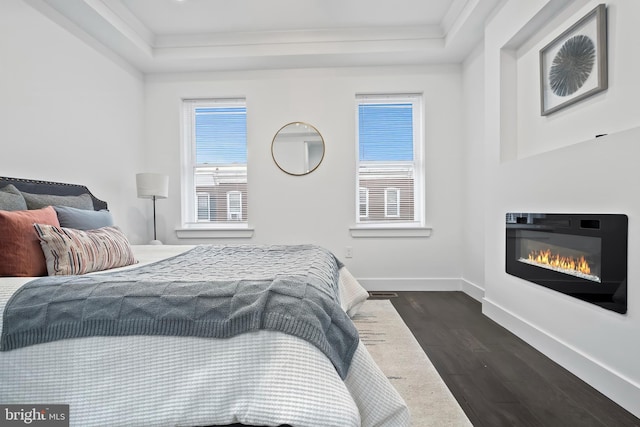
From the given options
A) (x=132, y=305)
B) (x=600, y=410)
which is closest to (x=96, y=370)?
(x=132, y=305)

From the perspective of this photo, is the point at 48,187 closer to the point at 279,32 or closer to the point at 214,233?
the point at 214,233

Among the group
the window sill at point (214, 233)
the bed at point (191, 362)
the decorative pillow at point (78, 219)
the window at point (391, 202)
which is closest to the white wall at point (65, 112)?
the window sill at point (214, 233)

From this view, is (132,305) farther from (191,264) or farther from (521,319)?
(521,319)

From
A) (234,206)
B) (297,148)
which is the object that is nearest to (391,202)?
(297,148)

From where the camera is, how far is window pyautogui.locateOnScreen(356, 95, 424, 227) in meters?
4.05

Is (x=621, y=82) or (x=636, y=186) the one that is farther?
(x=621, y=82)

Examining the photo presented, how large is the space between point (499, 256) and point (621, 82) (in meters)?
1.47

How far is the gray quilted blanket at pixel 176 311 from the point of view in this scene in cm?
113

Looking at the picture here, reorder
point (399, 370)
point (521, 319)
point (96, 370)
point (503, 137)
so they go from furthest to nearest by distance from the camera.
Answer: point (503, 137), point (521, 319), point (399, 370), point (96, 370)

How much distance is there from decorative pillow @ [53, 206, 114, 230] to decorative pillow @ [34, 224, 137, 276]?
28cm

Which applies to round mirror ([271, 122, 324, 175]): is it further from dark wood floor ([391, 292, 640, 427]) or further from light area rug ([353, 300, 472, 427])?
dark wood floor ([391, 292, 640, 427])

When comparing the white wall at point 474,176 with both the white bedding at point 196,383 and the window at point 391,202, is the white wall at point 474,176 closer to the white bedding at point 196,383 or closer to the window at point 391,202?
the window at point 391,202

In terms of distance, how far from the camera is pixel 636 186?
61.5 inches

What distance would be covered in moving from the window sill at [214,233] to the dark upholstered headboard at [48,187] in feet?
3.65
